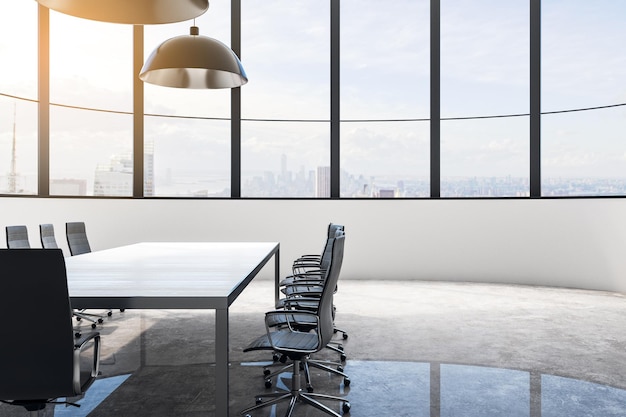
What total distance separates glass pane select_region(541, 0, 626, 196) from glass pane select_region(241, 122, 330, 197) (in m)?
3.47

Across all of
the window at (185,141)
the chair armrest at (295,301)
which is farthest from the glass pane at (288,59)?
the chair armrest at (295,301)

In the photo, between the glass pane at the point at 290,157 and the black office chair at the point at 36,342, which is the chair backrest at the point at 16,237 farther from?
the glass pane at the point at 290,157

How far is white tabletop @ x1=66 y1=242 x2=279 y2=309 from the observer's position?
2355 millimetres

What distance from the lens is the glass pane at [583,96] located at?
24.2 feet

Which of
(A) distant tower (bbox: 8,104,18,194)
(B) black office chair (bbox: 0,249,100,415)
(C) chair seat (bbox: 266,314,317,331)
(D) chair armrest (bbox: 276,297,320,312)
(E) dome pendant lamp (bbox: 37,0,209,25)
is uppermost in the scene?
(E) dome pendant lamp (bbox: 37,0,209,25)

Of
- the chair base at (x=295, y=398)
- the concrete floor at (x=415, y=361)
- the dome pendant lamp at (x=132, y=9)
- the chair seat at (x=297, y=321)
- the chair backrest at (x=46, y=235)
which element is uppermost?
the dome pendant lamp at (x=132, y=9)

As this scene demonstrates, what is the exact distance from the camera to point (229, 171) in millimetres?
8234

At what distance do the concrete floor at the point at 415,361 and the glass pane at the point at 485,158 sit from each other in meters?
2.28

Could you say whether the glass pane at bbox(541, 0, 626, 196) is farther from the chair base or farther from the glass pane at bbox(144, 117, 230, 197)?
the chair base

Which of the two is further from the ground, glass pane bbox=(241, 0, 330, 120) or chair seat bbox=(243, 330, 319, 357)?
glass pane bbox=(241, 0, 330, 120)

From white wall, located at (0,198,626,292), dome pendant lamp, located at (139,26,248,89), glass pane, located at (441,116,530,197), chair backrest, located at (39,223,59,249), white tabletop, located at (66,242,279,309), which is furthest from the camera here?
glass pane, located at (441,116,530,197)

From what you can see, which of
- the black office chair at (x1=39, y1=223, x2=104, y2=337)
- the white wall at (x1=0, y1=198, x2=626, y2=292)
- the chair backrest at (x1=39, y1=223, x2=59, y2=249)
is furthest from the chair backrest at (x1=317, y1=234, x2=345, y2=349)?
the white wall at (x1=0, y1=198, x2=626, y2=292)

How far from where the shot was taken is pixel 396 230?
26.4 ft

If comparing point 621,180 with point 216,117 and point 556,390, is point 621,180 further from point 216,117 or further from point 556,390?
point 216,117
